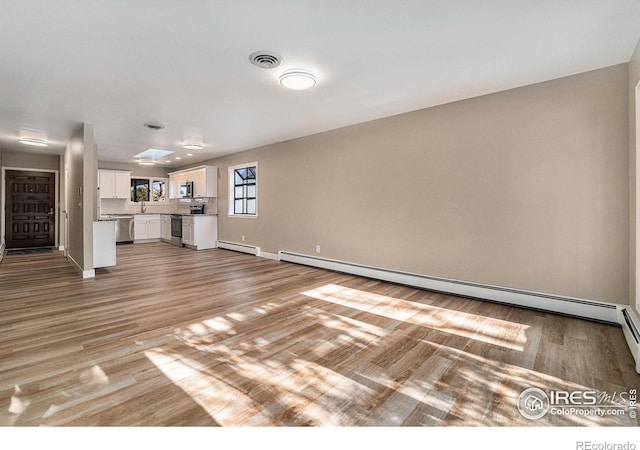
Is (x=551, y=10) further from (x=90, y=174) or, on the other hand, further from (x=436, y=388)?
(x=90, y=174)

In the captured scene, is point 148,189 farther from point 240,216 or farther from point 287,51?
point 287,51

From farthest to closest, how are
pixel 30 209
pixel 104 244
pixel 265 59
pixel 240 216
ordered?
pixel 30 209, pixel 240 216, pixel 104 244, pixel 265 59

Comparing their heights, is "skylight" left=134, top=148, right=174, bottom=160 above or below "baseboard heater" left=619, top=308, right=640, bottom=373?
above

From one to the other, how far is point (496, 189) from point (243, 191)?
18.8 ft

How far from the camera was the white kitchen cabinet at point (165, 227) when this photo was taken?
29.3 ft

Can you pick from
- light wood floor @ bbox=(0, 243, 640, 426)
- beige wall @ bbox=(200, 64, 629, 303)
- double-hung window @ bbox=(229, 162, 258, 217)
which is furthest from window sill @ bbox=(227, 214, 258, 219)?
light wood floor @ bbox=(0, 243, 640, 426)

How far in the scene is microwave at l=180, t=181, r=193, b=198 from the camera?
8414 mm

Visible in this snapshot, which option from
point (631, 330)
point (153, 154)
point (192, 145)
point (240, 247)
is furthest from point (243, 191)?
point (631, 330)

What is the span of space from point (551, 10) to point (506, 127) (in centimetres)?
148

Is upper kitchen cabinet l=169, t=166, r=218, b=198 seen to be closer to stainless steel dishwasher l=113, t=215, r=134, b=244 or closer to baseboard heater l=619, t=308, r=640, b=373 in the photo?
stainless steel dishwasher l=113, t=215, r=134, b=244

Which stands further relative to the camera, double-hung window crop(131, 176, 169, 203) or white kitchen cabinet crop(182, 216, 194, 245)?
double-hung window crop(131, 176, 169, 203)

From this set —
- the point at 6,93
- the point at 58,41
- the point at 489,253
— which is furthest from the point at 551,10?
the point at 6,93

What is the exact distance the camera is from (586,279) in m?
2.98

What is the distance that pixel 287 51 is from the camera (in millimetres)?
2611
